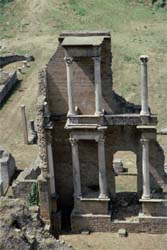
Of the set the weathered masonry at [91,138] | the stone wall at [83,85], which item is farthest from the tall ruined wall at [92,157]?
the stone wall at [83,85]

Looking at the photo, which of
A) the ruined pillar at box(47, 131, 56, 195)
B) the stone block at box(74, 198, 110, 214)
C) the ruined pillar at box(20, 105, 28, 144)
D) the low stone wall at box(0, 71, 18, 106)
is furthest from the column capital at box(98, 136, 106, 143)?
the low stone wall at box(0, 71, 18, 106)

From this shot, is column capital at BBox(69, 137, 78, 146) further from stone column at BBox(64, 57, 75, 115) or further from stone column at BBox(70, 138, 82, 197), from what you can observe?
stone column at BBox(64, 57, 75, 115)

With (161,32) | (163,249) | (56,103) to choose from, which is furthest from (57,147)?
(161,32)

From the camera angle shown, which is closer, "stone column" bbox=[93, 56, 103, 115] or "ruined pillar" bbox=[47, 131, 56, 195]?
"stone column" bbox=[93, 56, 103, 115]

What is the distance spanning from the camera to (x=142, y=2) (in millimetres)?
57062

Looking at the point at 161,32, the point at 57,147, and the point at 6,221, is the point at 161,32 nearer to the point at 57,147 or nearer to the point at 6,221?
the point at 57,147

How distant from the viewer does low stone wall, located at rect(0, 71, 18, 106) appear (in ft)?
124

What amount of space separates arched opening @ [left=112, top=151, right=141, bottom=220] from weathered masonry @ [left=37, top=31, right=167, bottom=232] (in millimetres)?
202

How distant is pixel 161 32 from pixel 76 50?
27.7 m

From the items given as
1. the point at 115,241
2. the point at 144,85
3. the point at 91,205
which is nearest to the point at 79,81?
the point at 144,85

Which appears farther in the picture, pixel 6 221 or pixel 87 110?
pixel 87 110

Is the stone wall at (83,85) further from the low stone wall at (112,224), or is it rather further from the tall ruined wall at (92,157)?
the low stone wall at (112,224)

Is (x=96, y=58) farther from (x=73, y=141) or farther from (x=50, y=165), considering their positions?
(x=50, y=165)

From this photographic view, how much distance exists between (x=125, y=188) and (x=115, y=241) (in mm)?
3606
